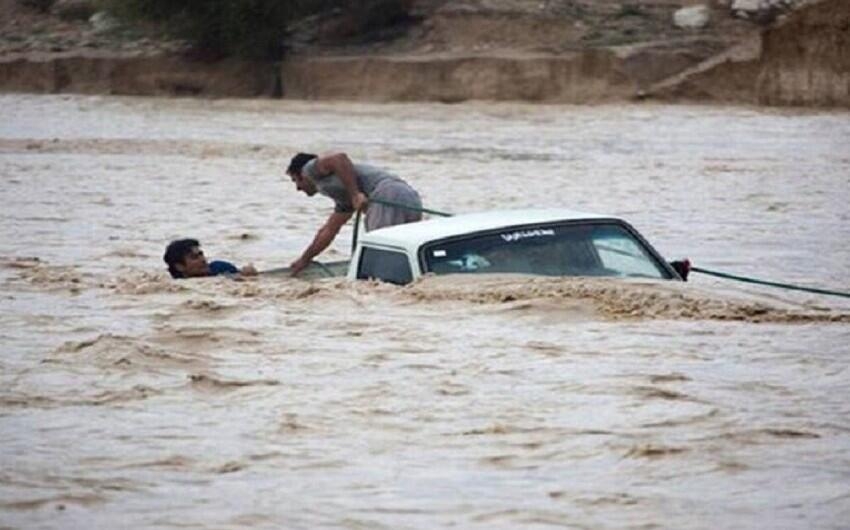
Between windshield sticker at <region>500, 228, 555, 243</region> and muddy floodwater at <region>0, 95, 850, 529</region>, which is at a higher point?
windshield sticker at <region>500, 228, 555, 243</region>

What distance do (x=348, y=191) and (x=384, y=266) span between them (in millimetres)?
2584

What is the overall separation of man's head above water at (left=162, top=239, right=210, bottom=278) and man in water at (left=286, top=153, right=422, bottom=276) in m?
0.62

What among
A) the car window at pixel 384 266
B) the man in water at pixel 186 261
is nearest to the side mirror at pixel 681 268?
the car window at pixel 384 266

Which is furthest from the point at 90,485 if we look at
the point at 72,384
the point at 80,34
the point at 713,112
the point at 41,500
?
the point at 80,34

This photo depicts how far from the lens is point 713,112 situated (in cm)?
3941

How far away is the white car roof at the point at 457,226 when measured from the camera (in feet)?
39.4

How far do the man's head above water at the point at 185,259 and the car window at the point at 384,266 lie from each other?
2.36 m

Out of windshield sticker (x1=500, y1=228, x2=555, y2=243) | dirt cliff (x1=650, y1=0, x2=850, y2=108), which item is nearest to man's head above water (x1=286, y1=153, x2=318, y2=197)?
windshield sticker (x1=500, y1=228, x2=555, y2=243)

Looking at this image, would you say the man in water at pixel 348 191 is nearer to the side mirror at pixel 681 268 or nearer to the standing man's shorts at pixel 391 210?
the standing man's shorts at pixel 391 210

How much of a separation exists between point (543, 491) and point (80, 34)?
42.6 m

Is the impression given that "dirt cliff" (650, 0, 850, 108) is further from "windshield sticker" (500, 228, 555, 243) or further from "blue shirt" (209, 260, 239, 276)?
"windshield sticker" (500, 228, 555, 243)

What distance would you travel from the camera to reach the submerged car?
472 inches

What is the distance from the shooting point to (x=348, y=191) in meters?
15.0

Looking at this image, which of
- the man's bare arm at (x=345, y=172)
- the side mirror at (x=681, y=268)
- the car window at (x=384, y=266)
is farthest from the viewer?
the man's bare arm at (x=345, y=172)
